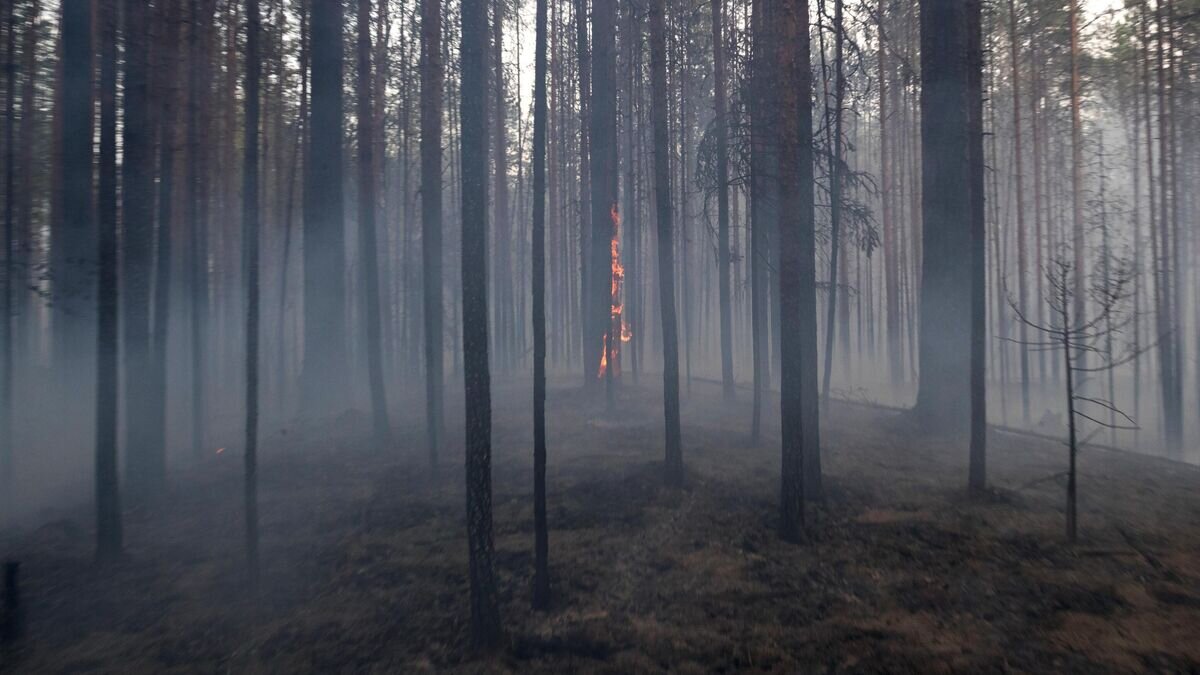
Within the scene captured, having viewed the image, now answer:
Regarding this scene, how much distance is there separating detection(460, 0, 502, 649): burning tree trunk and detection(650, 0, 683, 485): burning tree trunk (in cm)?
409

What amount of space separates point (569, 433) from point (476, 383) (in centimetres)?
889

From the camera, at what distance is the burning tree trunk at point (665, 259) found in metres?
10.2

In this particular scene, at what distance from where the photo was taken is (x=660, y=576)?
25.3 ft

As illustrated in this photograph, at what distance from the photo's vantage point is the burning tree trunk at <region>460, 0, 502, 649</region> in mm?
6312

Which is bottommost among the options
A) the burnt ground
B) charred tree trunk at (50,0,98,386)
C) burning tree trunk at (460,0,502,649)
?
the burnt ground

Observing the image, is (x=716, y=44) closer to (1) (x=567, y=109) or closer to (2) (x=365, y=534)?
(1) (x=567, y=109)

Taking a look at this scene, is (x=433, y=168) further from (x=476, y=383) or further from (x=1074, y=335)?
(x=1074, y=335)

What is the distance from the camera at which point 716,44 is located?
632 inches

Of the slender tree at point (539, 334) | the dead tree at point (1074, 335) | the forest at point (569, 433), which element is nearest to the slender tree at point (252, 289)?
the forest at point (569, 433)

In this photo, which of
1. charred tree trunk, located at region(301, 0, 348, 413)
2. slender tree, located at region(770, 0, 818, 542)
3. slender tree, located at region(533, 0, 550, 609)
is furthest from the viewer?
charred tree trunk, located at region(301, 0, 348, 413)

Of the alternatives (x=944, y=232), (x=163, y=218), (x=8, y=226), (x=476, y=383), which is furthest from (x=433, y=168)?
(x=944, y=232)

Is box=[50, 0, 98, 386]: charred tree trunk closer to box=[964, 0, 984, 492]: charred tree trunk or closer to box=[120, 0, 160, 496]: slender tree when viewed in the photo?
box=[120, 0, 160, 496]: slender tree

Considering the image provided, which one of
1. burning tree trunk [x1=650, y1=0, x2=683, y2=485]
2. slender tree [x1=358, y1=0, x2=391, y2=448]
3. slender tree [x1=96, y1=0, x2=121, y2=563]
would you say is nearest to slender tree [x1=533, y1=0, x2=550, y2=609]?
burning tree trunk [x1=650, y1=0, x2=683, y2=485]

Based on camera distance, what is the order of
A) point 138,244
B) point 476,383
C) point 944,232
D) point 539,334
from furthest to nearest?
point 944,232, point 138,244, point 539,334, point 476,383
